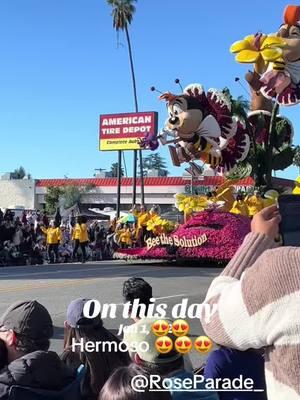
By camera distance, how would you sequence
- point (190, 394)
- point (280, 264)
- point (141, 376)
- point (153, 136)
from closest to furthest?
point (280, 264) < point (141, 376) < point (190, 394) < point (153, 136)

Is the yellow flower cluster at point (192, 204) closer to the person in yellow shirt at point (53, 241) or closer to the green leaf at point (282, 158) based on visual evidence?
the green leaf at point (282, 158)

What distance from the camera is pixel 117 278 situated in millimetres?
15133

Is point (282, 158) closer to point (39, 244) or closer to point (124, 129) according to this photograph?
point (39, 244)

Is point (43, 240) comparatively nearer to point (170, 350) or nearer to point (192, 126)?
point (192, 126)

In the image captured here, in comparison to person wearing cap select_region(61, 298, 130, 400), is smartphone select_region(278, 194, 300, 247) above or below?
above

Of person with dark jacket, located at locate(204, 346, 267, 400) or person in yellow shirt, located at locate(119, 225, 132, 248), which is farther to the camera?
person in yellow shirt, located at locate(119, 225, 132, 248)

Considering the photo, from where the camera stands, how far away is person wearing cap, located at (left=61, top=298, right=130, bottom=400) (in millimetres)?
3238

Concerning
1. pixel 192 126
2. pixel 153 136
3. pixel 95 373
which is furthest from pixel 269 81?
pixel 95 373

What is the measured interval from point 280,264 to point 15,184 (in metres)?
71.3

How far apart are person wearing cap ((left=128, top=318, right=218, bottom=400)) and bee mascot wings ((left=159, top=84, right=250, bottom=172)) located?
49.2ft

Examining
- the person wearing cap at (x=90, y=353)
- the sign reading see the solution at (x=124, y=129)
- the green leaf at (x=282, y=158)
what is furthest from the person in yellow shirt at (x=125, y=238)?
the person wearing cap at (x=90, y=353)

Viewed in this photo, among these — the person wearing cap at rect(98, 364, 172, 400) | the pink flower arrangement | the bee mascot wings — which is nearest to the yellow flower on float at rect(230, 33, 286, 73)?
the bee mascot wings

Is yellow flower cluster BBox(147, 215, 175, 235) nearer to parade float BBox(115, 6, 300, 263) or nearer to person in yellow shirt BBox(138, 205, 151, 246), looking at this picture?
parade float BBox(115, 6, 300, 263)

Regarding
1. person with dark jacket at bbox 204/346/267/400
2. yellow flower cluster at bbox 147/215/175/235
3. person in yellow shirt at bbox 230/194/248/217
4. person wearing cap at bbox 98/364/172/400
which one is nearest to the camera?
person wearing cap at bbox 98/364/172/400
